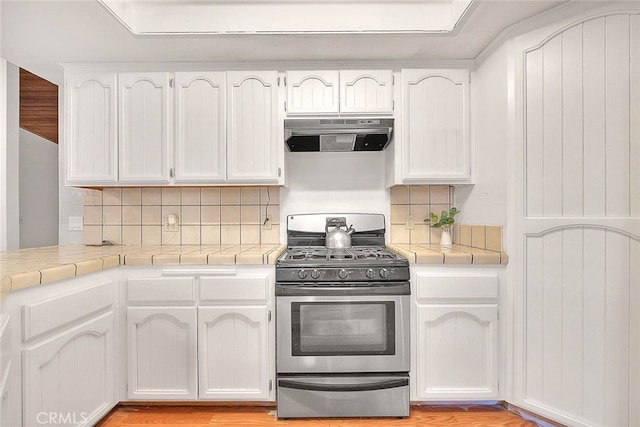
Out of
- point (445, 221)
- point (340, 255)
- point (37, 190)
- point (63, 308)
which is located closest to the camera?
point (63, 308)

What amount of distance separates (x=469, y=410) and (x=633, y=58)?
1882 millimetres

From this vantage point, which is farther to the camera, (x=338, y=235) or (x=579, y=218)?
(x=338, y=235)

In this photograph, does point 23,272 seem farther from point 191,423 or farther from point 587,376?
point 587,376

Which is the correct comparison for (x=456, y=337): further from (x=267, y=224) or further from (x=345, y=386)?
(x=267, y=224)

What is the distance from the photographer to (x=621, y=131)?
147 cm

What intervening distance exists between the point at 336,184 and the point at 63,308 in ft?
5.63

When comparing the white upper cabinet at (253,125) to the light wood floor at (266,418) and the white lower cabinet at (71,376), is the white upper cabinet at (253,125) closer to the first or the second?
the white lower cabinet at (71,376)

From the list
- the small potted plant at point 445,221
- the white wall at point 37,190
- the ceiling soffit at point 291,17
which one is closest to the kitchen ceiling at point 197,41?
the ceiling soffit at point 291,17

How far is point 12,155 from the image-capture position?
274cm

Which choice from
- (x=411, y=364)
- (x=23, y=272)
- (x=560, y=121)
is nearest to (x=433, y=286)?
(x=411, y=364)

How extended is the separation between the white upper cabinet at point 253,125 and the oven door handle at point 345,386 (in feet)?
3.91

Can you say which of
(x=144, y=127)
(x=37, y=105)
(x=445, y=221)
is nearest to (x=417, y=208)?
(x=445, y=221)

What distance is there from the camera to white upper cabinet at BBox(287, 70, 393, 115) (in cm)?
211

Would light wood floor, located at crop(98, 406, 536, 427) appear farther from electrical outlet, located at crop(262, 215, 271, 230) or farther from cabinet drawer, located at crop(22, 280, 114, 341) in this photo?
electrical outlet, located at crop(262, 215, 271, 230)
